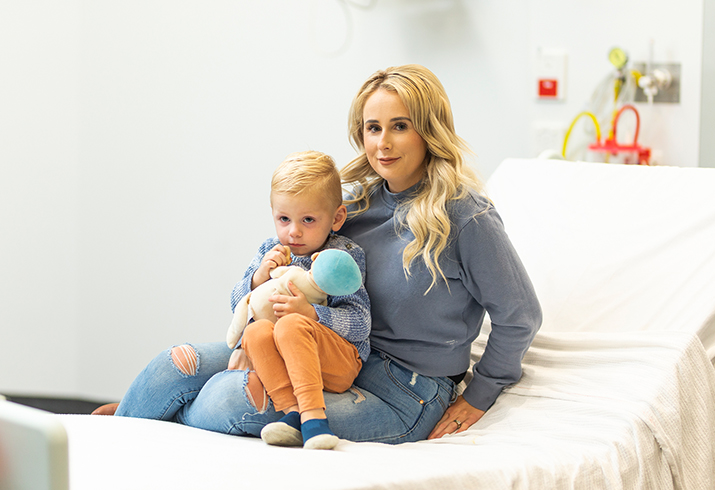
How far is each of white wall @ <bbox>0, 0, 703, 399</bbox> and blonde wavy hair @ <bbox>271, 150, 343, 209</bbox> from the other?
1211mm

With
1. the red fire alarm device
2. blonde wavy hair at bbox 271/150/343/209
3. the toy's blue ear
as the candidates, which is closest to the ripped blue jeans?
the toy's blue ear

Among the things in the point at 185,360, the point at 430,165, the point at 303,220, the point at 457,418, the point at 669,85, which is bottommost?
the point at 457,418

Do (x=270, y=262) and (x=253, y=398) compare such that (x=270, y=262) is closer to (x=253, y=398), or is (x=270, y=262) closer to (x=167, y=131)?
(x=253, y=398)

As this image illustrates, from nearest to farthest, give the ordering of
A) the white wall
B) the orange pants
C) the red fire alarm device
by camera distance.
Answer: the orange pants
the red fire alarm device
the white wall

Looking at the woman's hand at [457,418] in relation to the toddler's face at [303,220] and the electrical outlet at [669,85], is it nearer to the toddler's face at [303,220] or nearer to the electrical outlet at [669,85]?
the toddler's face at [303,220]

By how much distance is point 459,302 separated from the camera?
1410mm

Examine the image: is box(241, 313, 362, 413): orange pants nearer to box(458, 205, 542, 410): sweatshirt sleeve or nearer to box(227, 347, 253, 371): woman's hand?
box(227, 347, 253, 371): woman's hand

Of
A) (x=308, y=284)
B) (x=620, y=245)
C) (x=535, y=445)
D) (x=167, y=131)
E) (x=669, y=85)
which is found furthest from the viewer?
(x=167, y=131)

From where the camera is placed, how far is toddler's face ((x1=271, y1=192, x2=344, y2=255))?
4.48ft

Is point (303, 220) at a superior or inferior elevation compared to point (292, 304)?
superior

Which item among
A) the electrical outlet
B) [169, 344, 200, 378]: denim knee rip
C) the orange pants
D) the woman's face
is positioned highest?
the electrical outlet

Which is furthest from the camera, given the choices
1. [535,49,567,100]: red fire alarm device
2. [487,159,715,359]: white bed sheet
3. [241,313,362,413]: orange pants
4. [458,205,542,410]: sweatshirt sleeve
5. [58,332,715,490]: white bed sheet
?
[535,49,567,100]: red fire alarm device

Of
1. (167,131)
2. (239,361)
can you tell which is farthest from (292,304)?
(167,131)

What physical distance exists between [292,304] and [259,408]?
8.0 inches
